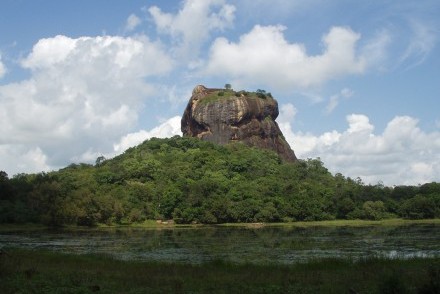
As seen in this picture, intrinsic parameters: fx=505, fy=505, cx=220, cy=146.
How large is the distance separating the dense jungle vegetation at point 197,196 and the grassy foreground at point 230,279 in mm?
70278

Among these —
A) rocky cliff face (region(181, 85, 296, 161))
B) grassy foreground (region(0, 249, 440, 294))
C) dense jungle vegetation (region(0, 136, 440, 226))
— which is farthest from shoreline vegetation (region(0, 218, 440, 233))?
rocky cliff face (region(181, 85, 296, 161))

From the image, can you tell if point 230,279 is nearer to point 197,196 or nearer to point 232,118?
point 197,196

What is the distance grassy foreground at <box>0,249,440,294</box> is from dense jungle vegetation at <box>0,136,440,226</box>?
7028 centimetres

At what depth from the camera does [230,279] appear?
19531 mm

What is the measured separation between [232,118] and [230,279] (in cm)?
14160

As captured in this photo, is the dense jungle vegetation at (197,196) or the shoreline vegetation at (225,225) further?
the dense jungle vegetation at (197,196)

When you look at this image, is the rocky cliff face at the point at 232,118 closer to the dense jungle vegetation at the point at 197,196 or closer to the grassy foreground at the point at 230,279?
the dense jungle vegetation at the point at 197,196

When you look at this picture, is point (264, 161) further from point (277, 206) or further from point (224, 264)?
point (224, 264)

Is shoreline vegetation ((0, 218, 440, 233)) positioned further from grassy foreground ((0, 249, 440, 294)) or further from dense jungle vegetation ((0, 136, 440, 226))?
grassy foreground ((0, 249, 440, 294))

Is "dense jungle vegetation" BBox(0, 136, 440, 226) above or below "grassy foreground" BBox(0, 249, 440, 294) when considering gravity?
above

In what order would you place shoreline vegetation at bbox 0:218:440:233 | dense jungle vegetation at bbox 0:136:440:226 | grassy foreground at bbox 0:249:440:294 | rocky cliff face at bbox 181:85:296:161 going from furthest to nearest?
rocky cliff face at bbox 181:85:296:161 → dense jungle vegetation at bbox 0:136:440:226 → shoreline vegetation at bbox 0:218:440:233 → grassy foreground at bbox 0:249:440:294

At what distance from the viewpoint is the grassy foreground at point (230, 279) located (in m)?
15.9

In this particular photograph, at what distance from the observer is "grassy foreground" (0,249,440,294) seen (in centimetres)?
1589

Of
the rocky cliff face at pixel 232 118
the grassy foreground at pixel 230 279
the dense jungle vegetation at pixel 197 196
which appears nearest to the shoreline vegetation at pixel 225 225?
the dense jungle vegetation at pixel 197 196
